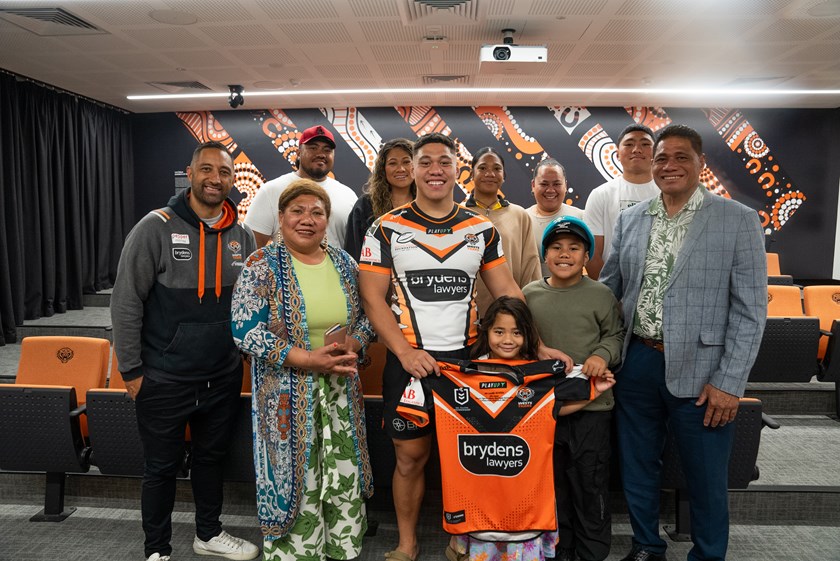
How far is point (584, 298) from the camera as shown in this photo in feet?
7.42

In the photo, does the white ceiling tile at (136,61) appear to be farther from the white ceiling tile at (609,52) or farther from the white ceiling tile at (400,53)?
the white ceiling tile at (609,52)

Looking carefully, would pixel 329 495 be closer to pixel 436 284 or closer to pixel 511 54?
pixel 436 284

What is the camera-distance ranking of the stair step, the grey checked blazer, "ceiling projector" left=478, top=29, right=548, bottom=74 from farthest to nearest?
the stair step
"ceiling projector" left=478, top=29, right=548, bottom=74
the grey checked blazer

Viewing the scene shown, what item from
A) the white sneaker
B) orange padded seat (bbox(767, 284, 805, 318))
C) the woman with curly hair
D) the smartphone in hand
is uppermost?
the woman with curly hair

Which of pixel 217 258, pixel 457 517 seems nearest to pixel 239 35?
pixel 217 258

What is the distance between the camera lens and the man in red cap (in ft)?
10.7

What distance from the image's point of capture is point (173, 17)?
5195 millimetres

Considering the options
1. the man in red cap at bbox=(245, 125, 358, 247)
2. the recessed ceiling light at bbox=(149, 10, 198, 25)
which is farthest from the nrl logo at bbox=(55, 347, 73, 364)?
the recessed ceiling light at bbox=(149, 10, 198, 25)

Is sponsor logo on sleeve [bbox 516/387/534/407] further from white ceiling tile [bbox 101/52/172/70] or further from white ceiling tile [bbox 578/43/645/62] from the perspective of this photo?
white ceiling tile [bbox 101/52/172/70]

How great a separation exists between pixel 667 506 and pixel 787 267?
896 cm

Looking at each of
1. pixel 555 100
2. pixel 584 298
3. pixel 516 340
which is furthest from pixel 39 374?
pixel 555 100

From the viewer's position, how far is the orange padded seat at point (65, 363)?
306 cm

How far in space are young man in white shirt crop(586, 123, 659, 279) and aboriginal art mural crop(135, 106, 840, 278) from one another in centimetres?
652

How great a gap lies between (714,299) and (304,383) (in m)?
1.59
